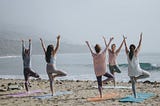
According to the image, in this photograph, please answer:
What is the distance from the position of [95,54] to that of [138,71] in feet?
5.86

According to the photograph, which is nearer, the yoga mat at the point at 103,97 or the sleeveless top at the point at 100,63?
the yoga mat at the point at 103,97

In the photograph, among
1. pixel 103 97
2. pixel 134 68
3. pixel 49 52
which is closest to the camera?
pixel 134 68

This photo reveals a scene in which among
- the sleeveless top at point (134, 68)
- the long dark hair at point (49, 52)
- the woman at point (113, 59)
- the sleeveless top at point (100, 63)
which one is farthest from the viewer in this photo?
the woman at point (113, 59)

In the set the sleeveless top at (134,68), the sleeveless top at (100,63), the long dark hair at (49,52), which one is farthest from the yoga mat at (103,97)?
the long dark hair at (49,52)

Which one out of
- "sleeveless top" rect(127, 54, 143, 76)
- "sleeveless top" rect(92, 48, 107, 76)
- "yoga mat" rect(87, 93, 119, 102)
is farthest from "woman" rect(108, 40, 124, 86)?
"sleeveless top" rect(127, 54, 143, 76)

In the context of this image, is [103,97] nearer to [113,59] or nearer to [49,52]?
[49,52]

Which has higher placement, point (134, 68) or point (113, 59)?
point (113, 59)

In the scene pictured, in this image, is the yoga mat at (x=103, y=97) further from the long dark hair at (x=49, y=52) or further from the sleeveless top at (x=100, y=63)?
the long dark hair at (x=49, y=52)

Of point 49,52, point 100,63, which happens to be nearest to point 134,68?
point 100,63

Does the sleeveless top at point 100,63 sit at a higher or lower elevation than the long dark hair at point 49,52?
lower

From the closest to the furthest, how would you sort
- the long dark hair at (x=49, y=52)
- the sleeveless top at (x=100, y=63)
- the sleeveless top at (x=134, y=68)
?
the sleeveless top at (x=134, y=68), the sleeveless top at (x=100, y=63), the long dark hair at (x=49, y=52)

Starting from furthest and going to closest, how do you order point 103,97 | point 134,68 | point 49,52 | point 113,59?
point 113,59 < point 49,52 < point 103,97 < point 134,68

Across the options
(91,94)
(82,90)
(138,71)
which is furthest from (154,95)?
(82,90)

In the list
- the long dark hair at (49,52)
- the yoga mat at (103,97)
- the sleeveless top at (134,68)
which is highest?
the long dark hair at (49,52)
